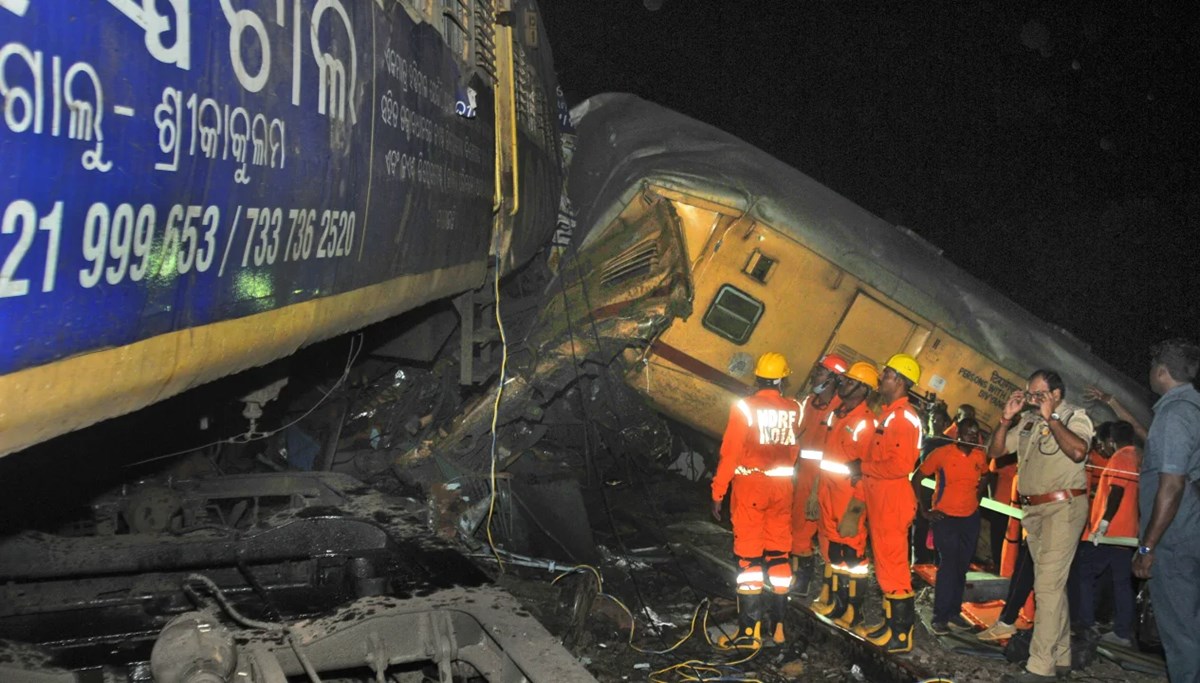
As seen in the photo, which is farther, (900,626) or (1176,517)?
(900,626)

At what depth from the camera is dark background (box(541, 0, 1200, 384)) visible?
16.6 meters

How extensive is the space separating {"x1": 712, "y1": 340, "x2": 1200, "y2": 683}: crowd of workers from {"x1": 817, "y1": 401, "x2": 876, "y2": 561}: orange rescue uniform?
0.01 m

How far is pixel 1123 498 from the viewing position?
6562 mm

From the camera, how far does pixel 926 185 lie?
21203mm

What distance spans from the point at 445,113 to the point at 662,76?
82.0 ft

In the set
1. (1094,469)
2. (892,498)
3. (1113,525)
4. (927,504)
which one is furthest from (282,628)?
(927,504)

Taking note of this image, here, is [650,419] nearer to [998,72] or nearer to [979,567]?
[979,567]

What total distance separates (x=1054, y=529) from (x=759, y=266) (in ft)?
11.1

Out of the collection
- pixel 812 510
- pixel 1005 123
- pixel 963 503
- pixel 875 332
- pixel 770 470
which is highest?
pixel 1005 123

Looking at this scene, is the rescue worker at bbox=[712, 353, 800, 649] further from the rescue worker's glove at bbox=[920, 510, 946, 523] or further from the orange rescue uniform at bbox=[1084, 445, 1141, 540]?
the orange rescue uniform at bbox=[1084, 445, 1141, 540]

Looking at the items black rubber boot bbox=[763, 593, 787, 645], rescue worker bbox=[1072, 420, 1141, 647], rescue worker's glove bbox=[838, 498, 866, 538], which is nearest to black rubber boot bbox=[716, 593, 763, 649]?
black rubber boot bbox=[763, 593, 787, 645]

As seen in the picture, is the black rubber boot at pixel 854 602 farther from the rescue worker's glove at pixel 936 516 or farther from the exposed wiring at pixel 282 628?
the exposed wiring at pixel 282 628

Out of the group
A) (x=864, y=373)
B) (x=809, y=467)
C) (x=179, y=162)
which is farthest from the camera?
(x=809, y=467)

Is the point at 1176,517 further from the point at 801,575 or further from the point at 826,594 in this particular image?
the point at 801,575
